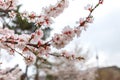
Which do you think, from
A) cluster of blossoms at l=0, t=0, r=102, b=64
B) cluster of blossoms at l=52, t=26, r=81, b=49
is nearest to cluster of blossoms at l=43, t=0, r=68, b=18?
cluster of blossoms at l=0, t=0, r=102, b=64

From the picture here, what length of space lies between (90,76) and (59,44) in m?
29.6

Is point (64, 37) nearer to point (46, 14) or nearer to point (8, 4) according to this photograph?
point (46, 14)

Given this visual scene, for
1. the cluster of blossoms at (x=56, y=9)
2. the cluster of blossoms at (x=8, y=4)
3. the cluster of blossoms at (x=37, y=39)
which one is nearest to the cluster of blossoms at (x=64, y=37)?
the cluster of blossoms at (x=37, y=39)

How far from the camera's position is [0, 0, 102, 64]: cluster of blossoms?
4.57 meters

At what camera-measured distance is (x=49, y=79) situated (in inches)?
1379

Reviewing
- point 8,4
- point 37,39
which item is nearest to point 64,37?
point 37,39

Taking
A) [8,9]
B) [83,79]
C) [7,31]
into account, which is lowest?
[7,31]

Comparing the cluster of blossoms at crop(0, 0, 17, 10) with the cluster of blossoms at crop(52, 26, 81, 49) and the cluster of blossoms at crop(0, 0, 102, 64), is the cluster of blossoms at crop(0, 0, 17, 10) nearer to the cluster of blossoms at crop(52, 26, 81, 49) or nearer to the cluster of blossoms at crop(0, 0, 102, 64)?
the cluster of blossoms at crop(0, 0, 102, 64)

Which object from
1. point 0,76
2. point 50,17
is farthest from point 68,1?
point 0,76

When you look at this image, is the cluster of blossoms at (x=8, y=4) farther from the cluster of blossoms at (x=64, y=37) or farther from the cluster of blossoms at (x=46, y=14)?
the cluster of blossoms at (x=64, y=37)

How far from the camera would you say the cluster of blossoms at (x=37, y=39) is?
457 cm

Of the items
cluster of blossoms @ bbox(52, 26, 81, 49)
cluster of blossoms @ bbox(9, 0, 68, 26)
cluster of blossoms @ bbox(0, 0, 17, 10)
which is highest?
cluster of blossoms @ bbox(0, 0, 17, 10)

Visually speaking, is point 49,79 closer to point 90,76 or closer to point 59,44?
point 90,76

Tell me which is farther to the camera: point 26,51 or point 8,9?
point 8,9
